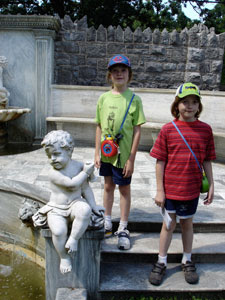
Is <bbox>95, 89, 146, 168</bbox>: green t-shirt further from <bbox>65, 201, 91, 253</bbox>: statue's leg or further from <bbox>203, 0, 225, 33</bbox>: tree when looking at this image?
<bbox>203, 0, 225, 33</bbox>: tree

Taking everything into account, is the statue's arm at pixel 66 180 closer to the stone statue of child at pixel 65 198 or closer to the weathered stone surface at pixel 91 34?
the stone statue of child at pixel 65 198

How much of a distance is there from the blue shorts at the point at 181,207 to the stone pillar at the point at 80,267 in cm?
51

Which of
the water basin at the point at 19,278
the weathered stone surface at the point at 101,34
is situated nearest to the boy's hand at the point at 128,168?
the water basin at the point at 19,278

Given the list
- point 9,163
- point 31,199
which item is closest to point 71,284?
point 31,199

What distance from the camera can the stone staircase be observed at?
2104mm

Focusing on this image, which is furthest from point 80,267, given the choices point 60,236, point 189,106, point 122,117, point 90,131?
point 90,131

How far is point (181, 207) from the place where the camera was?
2041 millimetres

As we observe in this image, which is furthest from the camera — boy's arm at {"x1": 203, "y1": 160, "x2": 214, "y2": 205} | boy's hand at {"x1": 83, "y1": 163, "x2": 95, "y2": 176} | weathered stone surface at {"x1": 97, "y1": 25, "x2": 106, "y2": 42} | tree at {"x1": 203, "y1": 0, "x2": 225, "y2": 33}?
tree at {"x1": 203, "y1": 0, "x2": 225, "y2": 33}

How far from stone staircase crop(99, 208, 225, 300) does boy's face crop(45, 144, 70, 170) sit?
34.4 inches

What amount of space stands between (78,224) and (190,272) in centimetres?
98

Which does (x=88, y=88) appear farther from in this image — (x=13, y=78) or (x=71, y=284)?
(x=71, y=284)

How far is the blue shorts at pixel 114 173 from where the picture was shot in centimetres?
235

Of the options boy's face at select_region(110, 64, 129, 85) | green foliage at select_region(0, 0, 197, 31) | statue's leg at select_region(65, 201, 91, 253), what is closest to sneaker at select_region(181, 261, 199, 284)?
statue's leg at select_region(65, 201, 91, 253)

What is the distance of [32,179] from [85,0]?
35.6ft
